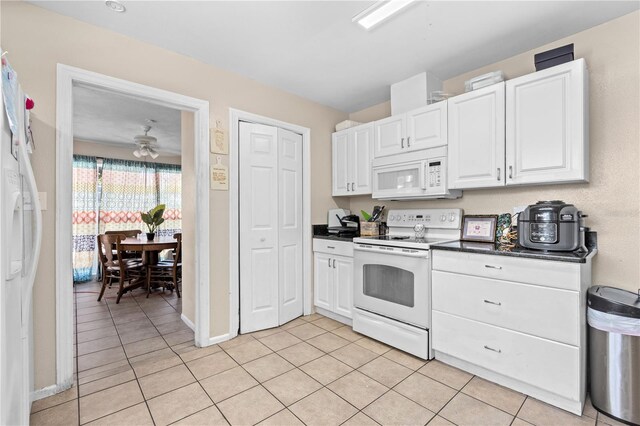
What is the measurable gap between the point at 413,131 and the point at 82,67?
2643mm

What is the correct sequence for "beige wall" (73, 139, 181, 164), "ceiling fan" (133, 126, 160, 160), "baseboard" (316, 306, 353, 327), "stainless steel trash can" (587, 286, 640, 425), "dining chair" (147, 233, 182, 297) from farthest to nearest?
"beige wall" (73, 139, 181, 164)
"ceiling fan" (133, 126, 160, 160)
"dining chair" (147, 233, 182, 297)
"baseboard" (316, 306, 353, 327)
"stainless steel trash can" (587, 286, 640, 425)

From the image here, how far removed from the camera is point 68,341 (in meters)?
1.96

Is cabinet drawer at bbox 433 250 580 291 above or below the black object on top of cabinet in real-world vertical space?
below

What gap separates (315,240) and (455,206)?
1516 millimetres

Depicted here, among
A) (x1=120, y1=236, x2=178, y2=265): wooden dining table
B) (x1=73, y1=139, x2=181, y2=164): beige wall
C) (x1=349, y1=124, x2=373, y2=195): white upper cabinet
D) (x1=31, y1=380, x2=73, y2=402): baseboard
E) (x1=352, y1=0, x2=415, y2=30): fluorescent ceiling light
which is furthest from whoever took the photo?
(x1=73, y1=139, x2=181, y2=164): beige wall

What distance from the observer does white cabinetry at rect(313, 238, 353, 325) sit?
302 centimetres

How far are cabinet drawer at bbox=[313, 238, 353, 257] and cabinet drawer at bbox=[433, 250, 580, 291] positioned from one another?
0.95 metres

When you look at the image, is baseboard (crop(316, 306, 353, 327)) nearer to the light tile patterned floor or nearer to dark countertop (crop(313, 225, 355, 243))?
the light tile patterned floor

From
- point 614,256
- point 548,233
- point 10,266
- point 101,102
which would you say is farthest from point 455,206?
point 101,102

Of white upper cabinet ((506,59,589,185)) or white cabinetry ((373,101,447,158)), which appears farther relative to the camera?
white cabinetry ((373,101,447,158))

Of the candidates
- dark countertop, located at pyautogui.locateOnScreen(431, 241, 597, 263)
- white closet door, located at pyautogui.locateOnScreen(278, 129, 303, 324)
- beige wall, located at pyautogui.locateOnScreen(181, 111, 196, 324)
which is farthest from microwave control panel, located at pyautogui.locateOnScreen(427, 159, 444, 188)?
beige wall, located at pyautogui.locateOnScreen(181, 111, 196, 324)

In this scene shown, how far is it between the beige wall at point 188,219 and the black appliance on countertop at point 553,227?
9.43 feet

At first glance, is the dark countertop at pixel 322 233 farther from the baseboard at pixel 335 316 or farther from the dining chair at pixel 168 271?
the dining chair at pixel 168 271

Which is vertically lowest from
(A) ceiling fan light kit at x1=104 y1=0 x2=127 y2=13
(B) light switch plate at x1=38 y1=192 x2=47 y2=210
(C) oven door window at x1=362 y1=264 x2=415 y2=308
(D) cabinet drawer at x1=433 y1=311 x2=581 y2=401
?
(D) cabinet drawer at x1=433 y1=311 x2=581 y2=401
